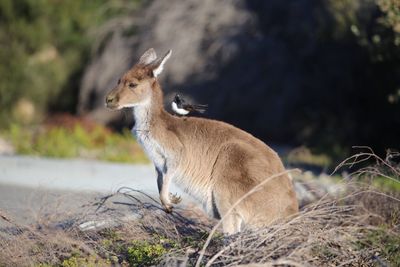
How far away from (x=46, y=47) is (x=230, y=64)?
18.2 ft

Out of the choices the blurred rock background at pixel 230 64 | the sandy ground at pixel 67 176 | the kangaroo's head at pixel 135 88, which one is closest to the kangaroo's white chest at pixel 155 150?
the kangaroo's head at pixel 135 88

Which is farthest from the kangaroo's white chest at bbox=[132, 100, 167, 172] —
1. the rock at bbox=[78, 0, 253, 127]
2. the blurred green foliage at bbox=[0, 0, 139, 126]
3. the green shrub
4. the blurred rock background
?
the blurred green foliage at bbox=[0, 0, 139, 126]

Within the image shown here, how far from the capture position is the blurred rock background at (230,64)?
15586 mm

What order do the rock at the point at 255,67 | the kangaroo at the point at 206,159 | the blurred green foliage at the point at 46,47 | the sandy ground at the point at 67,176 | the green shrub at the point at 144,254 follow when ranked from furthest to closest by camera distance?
1. the blurred green foliage at the point at 46,47
2. the rock at the point at 255,67
3. the sandy ground at the point at 67,176
4. the kangaroo at the point at 206,159
5. the green shrub at the point at 144,254

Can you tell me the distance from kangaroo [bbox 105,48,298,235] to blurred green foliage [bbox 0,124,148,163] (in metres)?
6.98

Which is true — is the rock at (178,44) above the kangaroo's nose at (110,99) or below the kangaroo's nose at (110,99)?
below

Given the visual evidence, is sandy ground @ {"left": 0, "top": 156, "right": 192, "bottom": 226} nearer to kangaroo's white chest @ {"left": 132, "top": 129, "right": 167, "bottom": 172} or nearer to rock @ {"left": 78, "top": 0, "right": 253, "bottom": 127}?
kangaroo's white chest @ {"left": 132, "top": 129, "right": 167, "bottom": 172}

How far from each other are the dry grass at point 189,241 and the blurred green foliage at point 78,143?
23.3ft

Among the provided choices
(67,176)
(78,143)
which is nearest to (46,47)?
(78,143)

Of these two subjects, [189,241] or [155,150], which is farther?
[155,150]

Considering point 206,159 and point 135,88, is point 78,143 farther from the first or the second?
point 206,159

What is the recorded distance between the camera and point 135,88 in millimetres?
7051

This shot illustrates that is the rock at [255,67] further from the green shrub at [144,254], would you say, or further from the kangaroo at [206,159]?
the green shrub at [144,254]

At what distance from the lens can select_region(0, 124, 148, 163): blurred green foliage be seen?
14.5 meters
